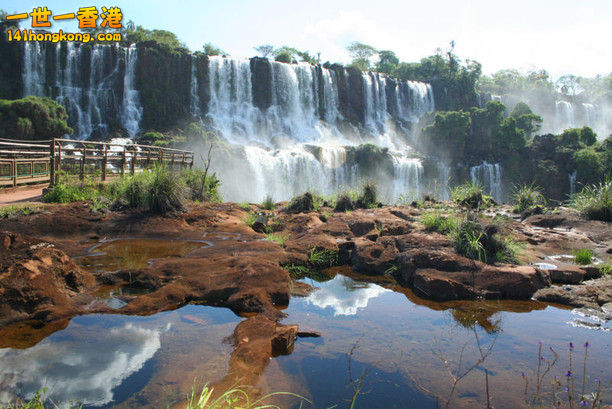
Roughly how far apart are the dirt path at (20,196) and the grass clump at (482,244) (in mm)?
9495

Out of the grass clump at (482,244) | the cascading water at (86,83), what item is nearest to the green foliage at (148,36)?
the cascading water at (86,83)

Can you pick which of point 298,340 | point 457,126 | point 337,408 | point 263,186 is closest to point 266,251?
point 298,340

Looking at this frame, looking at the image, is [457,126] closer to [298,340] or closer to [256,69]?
[256,69]

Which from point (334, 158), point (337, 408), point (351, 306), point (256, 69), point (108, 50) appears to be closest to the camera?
point (337, 408)

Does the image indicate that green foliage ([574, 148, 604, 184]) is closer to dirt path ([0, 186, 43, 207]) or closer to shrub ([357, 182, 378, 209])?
shrub ([357, 182, 378, 209])

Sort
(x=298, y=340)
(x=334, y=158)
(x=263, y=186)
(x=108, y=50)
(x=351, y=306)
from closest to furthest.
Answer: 1. (x=298, y=340)
2. (x=351, y=306)
3. (x=263, y=186)
4. (x=334, y=158)
5. (x=108, y=50)

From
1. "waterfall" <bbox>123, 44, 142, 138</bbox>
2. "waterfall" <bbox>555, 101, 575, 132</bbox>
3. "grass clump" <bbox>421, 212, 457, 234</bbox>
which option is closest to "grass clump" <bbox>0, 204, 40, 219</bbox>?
"grass clump" <bbox>421, 212, 457, 234</bbox>

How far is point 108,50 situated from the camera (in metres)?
27.4

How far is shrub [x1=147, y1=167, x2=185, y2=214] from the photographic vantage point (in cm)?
887

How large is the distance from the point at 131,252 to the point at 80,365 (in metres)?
3.76

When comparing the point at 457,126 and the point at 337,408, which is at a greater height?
the point at 457,126

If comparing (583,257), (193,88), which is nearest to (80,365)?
(583,257)

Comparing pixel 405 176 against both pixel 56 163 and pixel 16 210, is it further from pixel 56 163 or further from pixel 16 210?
pixel 16 210

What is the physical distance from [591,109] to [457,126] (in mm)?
27713
